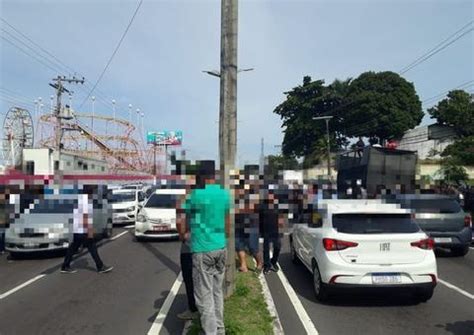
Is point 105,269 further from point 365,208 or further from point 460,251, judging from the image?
point 460,251

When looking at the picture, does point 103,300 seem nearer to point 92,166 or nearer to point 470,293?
point 470,293

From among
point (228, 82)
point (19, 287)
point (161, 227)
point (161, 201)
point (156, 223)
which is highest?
point (228, 82)

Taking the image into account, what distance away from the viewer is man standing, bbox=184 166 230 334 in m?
4.81

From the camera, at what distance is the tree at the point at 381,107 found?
59.8 meters

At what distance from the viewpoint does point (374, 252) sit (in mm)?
6621

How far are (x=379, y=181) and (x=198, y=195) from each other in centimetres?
2051

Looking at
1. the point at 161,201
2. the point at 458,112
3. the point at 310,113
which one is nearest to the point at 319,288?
the point at 161,201

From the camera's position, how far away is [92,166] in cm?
3847

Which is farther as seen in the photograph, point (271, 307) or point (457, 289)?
point (457, 289)

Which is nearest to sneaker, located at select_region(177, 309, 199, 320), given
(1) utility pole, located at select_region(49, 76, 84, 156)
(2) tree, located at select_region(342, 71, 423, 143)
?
(1) utility pole, located at select_region(49, 76, 84, 156)

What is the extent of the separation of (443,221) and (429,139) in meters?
51.3

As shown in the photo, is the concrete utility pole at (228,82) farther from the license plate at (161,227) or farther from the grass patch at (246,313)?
the license plate at (161,227)

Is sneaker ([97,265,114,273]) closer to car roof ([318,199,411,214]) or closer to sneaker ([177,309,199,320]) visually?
sneaker ([177,309,199,320])

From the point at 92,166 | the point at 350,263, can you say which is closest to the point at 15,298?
the point at 350,263
